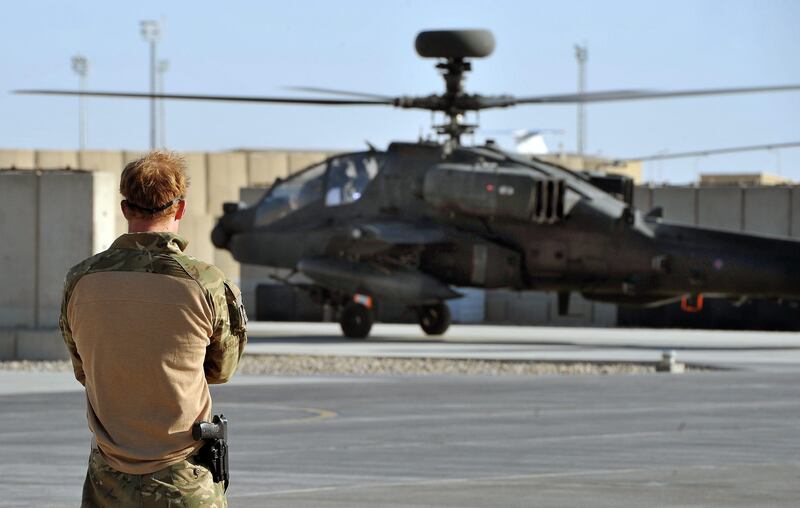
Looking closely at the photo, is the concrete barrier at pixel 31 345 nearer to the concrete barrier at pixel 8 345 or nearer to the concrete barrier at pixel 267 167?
the concrete barrier at pixel 8 345

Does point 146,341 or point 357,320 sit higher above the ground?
point 146,341

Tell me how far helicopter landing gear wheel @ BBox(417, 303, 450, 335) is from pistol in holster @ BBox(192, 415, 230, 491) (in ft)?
67.7

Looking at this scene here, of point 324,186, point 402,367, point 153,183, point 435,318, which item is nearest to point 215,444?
point 153,183

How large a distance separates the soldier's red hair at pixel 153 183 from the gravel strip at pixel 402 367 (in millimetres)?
14104

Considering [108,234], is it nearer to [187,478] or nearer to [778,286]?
[778,286]

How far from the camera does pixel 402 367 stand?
19.9 metres

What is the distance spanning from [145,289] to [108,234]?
16252mm

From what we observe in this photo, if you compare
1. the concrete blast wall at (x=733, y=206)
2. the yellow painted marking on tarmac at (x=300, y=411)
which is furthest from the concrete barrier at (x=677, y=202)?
the yellow painted marking on tarmac at (x=300, y=411)

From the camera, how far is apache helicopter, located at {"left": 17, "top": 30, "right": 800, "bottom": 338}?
22094 mm

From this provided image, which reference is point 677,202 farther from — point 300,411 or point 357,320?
point 300,411

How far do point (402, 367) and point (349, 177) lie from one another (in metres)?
4.95

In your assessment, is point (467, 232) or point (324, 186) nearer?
point (467, 232)

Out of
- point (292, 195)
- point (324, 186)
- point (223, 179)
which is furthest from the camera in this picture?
point (223, 179)

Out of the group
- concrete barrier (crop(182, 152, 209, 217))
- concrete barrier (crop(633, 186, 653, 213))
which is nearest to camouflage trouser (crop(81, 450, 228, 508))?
concrete barrier (crop(633, 186, 653, 213))
